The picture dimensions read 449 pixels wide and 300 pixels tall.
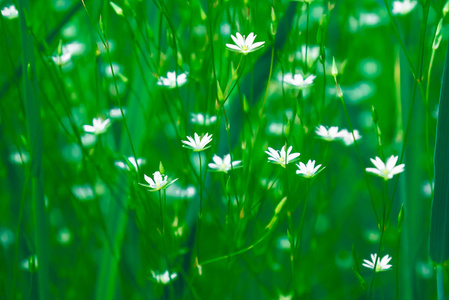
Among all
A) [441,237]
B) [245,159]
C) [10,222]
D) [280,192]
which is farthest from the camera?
[10,222]

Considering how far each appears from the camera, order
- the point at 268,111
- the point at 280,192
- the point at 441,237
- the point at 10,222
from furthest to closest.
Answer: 1. the point at 268,111
2. the point at 10,222
3. the point at 280,192
4. the point at 441,237

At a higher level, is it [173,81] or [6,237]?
[173,81]

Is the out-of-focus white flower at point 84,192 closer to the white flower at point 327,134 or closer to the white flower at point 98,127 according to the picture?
the white flower at point 98,127

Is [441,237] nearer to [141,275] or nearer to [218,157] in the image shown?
[218,157]

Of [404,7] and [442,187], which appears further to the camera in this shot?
[404,7]

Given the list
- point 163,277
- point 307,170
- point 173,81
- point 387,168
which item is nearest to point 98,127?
point 173,81

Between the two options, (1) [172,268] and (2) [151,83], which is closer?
(1) [172,268]

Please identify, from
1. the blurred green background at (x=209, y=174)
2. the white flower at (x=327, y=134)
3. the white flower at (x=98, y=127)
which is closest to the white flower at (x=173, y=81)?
the blurred green background at (x=209, y=174)

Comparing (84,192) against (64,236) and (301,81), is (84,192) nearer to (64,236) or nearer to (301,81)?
(64,236)

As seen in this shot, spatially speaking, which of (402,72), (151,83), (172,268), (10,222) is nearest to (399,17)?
(402,72)
